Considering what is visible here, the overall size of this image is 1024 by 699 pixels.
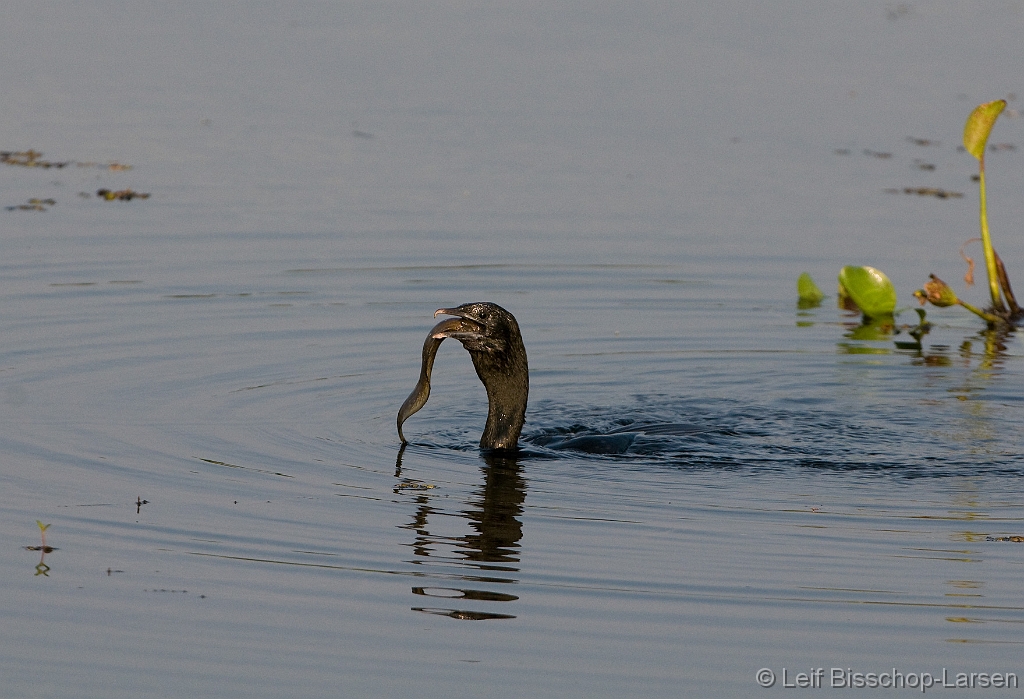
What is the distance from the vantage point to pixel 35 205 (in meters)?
14.4

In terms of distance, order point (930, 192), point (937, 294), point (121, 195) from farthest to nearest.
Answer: point (930, 192) → point (121, 195) → point (937, 294)

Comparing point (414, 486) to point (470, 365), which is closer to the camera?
point (414, 486)

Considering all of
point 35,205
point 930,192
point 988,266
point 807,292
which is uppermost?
point 930,192

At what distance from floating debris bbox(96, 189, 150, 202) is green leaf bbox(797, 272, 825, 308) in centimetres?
609

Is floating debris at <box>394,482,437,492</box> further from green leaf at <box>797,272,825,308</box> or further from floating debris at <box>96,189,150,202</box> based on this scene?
floating debris at <box>96,189,150,202</box>

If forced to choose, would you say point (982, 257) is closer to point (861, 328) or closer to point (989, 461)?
point (861, 328)

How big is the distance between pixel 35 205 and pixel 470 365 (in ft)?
17.0

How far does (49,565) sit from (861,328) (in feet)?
25.2

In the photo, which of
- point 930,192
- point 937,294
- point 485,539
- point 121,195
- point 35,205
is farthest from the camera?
point 930,192

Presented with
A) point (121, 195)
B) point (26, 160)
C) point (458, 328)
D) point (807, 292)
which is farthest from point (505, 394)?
point (26, 160)

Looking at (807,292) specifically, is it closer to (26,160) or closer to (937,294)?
(937,294)

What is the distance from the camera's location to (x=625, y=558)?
7.03 meters

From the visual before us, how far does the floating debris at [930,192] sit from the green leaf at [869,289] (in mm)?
3368

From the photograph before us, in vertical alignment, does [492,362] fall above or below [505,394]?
above
